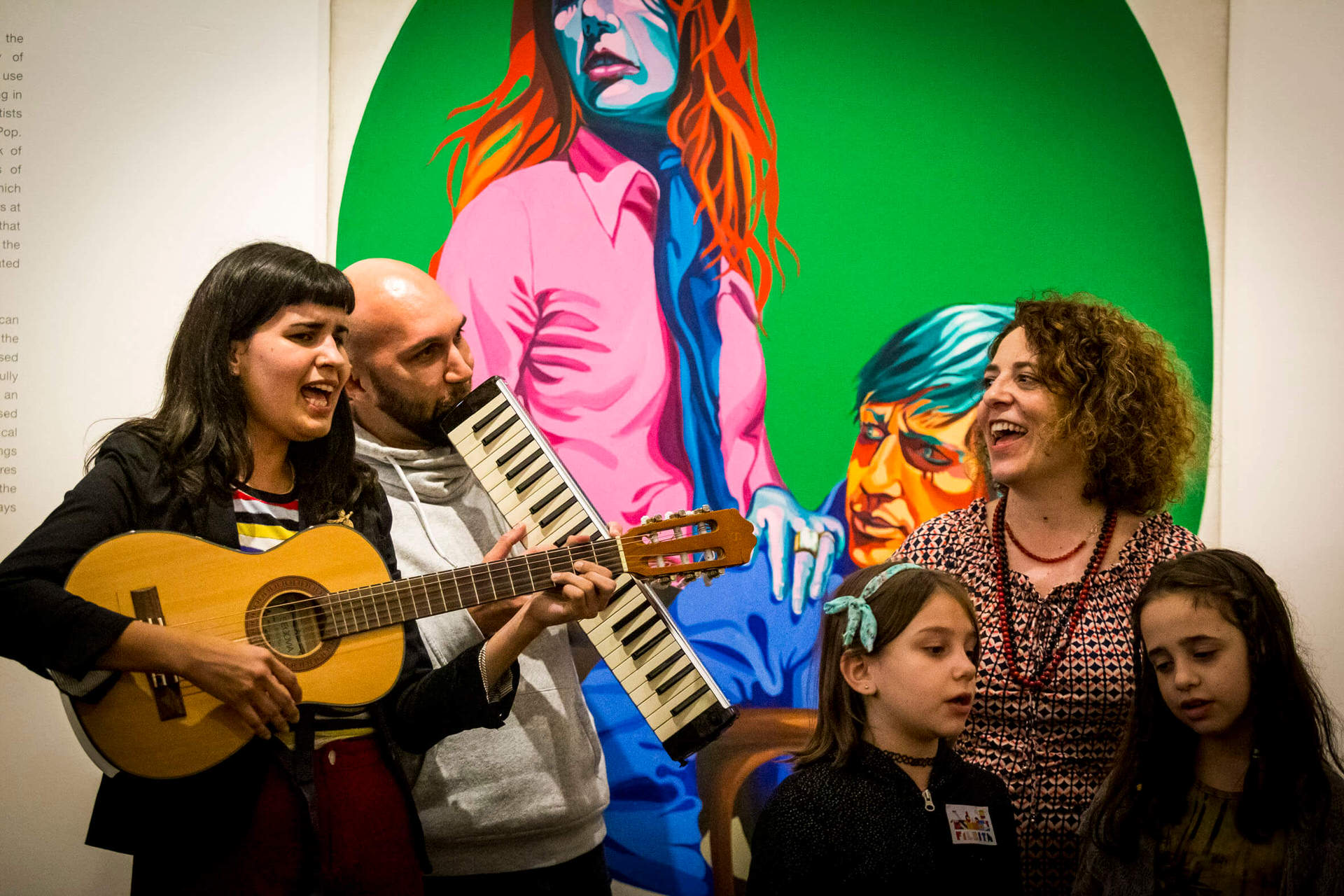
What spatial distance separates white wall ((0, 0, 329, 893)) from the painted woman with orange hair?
458 millimetres

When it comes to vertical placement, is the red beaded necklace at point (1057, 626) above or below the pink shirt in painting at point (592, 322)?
below

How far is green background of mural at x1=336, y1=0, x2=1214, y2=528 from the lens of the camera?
2791 mm

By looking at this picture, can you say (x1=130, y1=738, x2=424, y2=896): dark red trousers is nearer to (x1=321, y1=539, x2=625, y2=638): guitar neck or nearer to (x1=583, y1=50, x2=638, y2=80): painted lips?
(x1=321, y1=539, x2=625, y2=638): guitar neck

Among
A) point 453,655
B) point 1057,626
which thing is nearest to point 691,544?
point 453,655

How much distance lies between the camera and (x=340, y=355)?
6.78 ft

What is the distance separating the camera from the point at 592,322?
2.82 m

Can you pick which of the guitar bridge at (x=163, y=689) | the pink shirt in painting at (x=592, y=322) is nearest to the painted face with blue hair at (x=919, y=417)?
the pink shirt in painting at (x=592, y=322)

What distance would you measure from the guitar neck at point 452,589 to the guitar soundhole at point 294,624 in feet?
0.06

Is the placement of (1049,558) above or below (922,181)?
below

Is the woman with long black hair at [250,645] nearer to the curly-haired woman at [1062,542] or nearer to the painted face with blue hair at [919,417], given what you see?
the curly-haired woman at [1062,542]

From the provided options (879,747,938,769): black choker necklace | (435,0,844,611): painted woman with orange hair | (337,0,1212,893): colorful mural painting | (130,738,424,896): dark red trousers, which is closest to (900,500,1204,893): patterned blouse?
(879,747,938,769): black choker necklace

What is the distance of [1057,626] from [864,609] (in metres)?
0.43

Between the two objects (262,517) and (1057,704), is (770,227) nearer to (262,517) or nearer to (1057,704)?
(1057,704)

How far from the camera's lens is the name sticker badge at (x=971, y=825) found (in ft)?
6.15
